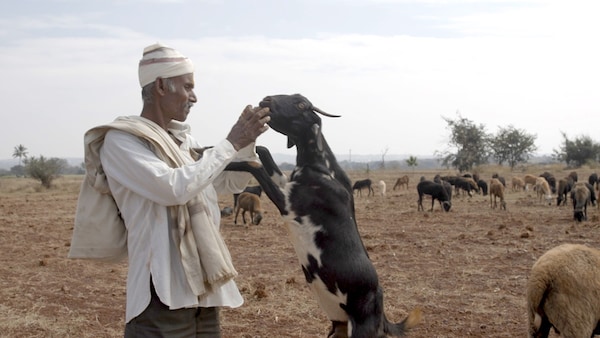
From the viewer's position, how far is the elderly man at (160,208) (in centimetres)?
283

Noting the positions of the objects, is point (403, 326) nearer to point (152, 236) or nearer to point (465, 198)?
point (152, 236)

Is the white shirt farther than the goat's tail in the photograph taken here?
No

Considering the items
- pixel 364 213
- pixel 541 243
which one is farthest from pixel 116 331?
pixel 364 213

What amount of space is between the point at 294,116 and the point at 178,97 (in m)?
0.60

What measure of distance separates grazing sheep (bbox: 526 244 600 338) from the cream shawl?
132 inches

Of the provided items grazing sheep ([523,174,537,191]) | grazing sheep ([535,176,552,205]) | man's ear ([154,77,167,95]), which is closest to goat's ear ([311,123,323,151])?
man's ear ([154,77,167,95])

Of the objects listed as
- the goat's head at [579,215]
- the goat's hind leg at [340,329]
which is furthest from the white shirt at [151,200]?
the goat's head at [579,215]

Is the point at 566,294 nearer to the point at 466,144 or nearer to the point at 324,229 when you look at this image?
the point at 324,229

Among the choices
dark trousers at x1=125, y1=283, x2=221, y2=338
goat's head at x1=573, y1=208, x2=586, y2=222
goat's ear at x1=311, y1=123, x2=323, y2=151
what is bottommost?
goat's head at x1=573, y1=208, x2=586, y2=222

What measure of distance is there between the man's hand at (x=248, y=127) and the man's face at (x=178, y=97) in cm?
28

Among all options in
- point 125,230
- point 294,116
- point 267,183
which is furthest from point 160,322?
point 294,116

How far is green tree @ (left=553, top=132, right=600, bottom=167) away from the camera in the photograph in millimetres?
51812

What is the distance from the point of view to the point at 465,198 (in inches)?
1081

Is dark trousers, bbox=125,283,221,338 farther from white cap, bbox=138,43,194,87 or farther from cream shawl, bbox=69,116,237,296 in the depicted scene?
white cap, bbox=138,43,194,87
